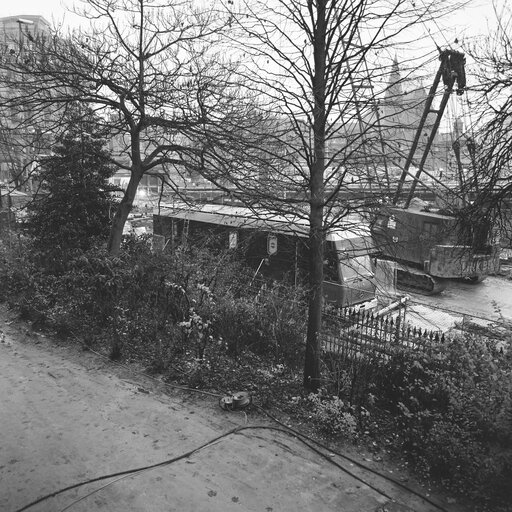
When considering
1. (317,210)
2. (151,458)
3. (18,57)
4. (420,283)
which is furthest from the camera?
(420,283)

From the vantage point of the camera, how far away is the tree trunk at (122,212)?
10.5 meters

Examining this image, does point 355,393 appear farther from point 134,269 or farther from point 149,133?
point 149,133

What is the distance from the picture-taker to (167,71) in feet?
32.1

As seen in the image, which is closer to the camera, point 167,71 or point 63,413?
point 63,413

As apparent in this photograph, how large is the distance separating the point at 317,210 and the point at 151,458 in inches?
133

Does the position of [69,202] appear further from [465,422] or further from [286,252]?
[465,422]

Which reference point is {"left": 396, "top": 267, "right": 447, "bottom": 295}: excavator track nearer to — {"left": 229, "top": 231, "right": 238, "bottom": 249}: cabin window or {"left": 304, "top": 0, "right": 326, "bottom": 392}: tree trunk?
{"left": 229, "top": 231, "right": 238, "bottom": 249}: cabin window

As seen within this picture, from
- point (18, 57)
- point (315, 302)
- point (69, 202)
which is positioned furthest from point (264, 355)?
point (18, 57)

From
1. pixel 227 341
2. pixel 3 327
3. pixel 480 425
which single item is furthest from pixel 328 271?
pixel 3 327

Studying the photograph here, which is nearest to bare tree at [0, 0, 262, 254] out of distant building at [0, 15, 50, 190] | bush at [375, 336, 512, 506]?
distant building at [0, 15, 50, 190]

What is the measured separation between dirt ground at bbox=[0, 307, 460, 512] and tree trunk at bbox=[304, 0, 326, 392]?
112cm

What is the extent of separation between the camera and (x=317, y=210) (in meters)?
5.49

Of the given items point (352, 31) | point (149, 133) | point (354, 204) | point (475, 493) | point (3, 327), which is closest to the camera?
point (475, 493)

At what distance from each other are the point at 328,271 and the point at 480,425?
6.40 metres
